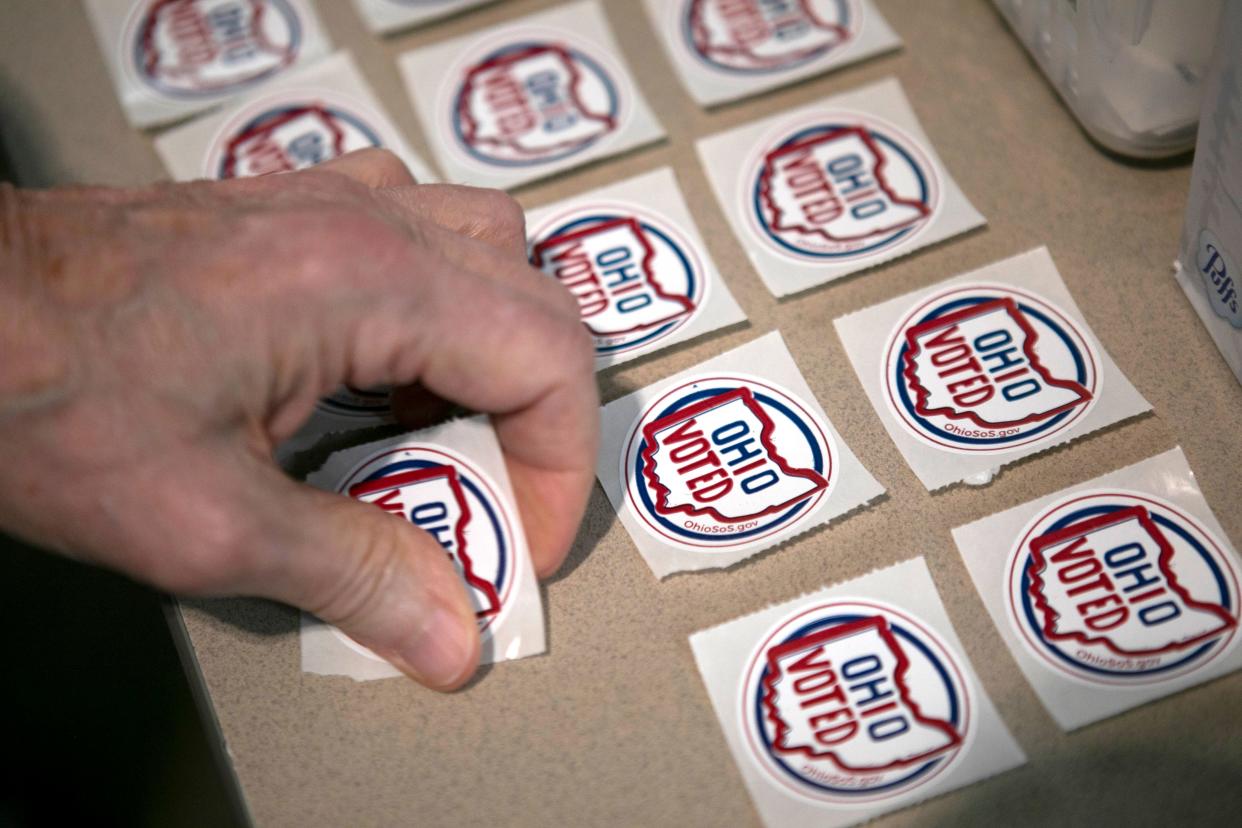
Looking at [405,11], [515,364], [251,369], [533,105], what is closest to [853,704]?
[515,364]

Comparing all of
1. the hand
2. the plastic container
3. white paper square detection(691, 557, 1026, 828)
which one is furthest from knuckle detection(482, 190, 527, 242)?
the plastic container

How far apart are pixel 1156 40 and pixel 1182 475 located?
0.90 ft

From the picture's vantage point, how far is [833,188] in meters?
0.81

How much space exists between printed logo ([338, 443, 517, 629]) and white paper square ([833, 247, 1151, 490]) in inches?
10.2

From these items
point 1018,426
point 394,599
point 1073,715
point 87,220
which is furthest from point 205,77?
point 1073,715

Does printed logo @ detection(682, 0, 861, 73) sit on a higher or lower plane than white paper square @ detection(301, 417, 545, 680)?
higher

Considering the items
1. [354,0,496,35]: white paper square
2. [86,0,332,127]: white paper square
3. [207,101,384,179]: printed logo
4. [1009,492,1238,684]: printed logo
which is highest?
[86,0,332,127]: white paper square

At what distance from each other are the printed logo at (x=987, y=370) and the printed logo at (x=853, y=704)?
0.44 ft

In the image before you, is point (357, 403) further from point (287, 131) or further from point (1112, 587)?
point (1112, 587)

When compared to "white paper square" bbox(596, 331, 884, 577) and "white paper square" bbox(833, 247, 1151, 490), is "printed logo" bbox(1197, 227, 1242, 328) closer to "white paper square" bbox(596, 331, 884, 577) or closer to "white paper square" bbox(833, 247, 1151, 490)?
"white paper square" bbox(833, 247, 1151, 490)

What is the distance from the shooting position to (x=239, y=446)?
53 centimetres

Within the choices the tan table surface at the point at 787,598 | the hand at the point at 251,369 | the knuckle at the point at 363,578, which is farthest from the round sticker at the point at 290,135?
the knuckle at the point at 363,578

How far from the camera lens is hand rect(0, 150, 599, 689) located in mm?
504

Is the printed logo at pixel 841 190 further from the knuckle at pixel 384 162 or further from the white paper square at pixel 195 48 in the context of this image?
the white paper square at pixel 195 48
